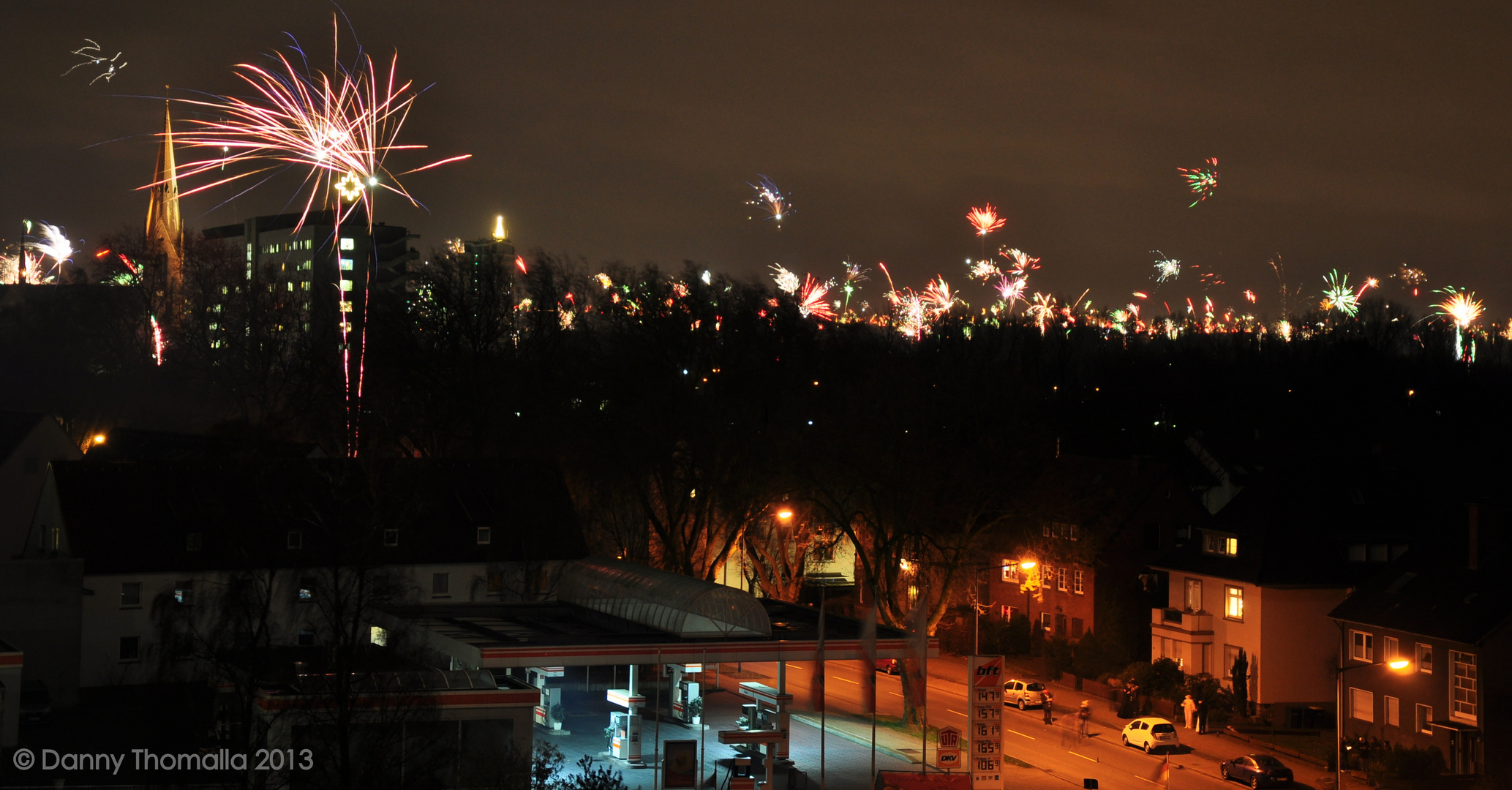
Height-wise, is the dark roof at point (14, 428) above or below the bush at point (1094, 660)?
above

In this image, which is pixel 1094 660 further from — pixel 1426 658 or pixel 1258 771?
pixel 1258 771

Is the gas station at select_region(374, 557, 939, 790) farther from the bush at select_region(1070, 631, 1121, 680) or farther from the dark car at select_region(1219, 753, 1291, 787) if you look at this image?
the bush at select_region(1070, 631, 1121, 680)

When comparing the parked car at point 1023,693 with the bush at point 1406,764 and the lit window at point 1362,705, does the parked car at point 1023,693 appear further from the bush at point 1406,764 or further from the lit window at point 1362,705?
the bush at point 1406,764

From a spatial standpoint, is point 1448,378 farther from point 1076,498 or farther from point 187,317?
point 187,317

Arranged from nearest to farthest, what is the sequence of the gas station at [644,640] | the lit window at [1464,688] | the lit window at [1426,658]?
the gas station at [644,640], the lit window at [1464,688], the lit window at [1426,658]

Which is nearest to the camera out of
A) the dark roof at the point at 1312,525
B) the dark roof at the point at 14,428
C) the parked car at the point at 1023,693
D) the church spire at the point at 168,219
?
the parked car at the point at 1023,693

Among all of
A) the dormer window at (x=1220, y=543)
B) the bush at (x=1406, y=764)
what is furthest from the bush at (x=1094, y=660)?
the bush at (x=1406, y=764)

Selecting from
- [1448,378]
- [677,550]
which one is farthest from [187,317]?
[1448,378]
